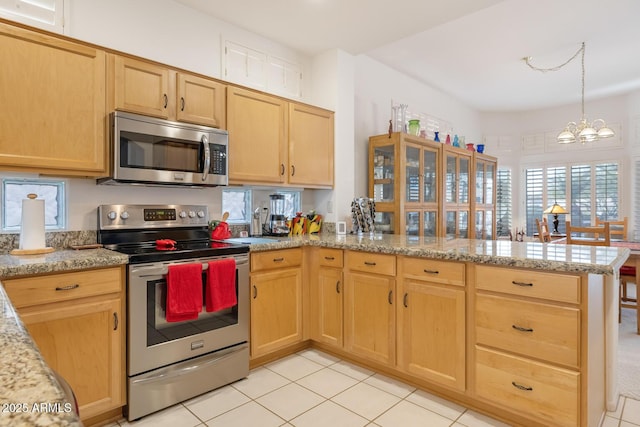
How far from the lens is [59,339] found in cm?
182

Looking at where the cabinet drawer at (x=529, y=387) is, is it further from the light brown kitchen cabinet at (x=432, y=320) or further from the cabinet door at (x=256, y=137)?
the cabinet door at (x=256, y=137)

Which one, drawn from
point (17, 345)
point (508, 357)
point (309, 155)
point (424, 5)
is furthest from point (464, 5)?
point (17, 345)

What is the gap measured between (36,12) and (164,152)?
1073 millimetres

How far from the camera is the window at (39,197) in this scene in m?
2.17

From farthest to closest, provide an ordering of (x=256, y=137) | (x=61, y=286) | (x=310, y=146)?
1. (x=310, y=146)
2. (x=256, y=137)
3. (x=61, y=286)

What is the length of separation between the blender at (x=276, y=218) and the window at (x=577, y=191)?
5.13 metres

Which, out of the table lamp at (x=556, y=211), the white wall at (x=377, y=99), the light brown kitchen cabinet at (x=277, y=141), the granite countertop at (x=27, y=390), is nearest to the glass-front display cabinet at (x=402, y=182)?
the white wall at (x=377, y=99)

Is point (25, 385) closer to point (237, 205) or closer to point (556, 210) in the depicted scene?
point (237, 205)

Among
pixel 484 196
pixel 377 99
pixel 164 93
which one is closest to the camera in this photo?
pixel 164 93

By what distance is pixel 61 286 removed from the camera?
1808mm

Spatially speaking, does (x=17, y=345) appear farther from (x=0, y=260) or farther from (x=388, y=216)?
(x=388, y=216)

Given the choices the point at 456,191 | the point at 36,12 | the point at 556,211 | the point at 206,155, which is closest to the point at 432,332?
the point at 206,155

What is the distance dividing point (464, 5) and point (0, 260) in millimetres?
3264

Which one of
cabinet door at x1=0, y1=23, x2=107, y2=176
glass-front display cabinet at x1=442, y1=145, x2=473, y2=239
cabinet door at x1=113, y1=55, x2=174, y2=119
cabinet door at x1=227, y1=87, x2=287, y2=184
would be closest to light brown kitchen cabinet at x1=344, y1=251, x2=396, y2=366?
cabinet door at x1=227, y1=87, x2=287, y2=184
